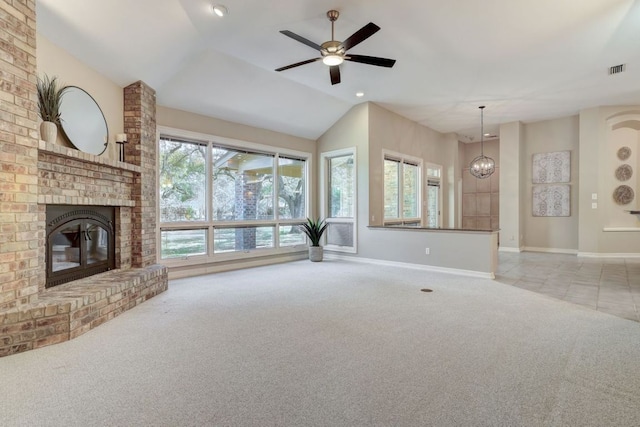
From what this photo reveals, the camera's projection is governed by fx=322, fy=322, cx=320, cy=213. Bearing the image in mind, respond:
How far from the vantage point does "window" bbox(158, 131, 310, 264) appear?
5.29m

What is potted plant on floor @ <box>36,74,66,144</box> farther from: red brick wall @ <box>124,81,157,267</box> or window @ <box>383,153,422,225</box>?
window @ <box>383,153,422,225</box>

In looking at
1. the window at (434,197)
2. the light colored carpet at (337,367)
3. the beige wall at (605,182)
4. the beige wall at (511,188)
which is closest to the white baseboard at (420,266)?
the light colored carpet at (337,367)

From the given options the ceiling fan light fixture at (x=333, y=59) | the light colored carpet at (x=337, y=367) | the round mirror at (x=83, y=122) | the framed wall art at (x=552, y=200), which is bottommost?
the light colored carpet at (x=337, y=367)

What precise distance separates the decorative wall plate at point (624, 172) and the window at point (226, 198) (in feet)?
23.8

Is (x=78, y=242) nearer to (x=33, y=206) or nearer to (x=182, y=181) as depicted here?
(x=33, y=206)

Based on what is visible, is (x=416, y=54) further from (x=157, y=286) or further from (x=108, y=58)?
(x=157, y=286)

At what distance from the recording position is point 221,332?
2.95 metres

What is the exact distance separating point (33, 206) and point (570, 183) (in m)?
10.3

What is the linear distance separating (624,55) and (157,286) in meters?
7.46

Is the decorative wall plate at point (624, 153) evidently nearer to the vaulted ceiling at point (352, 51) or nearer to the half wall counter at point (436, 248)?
the vaulted ceiling at point (352, 51)

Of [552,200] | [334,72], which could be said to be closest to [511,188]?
[552,200]

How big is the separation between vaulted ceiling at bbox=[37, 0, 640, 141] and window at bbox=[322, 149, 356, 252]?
1.05 metres

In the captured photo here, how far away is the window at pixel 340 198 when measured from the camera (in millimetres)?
7008

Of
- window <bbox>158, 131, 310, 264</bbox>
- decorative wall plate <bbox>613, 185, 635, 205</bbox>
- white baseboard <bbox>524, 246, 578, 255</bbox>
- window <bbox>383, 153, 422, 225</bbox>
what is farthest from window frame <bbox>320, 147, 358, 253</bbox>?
decorative wall plate <bbox>613, 185, 635, 205</bbox>
